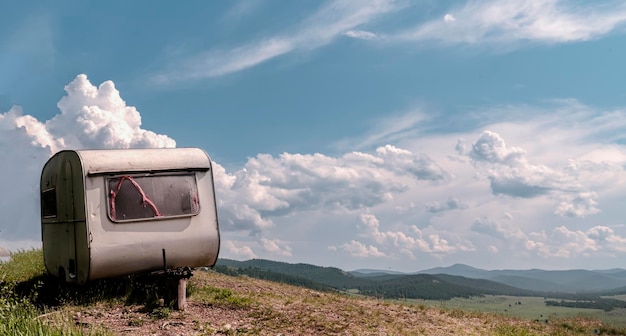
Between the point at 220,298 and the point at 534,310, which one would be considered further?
the point at 534,310

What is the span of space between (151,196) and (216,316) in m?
3.19

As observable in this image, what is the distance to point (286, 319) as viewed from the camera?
11.7 m

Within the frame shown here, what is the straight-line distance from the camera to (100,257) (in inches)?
460

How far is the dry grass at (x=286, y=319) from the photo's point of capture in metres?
11.0

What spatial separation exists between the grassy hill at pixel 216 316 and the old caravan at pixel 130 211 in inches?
33.1

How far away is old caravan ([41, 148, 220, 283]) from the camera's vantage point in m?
11.9

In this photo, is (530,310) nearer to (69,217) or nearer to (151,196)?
(151,196)

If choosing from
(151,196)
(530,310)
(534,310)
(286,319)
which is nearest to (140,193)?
(151,196)

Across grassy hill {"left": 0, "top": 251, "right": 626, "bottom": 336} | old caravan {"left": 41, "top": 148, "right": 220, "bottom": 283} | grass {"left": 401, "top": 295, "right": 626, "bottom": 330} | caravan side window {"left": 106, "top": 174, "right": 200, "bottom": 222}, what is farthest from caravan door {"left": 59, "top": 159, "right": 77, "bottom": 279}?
grass {"left": 401, "top": 295, "right": 626, "bottom": 330}

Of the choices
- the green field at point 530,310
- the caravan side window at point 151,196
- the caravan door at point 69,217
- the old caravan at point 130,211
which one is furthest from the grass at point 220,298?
the green field at point 530,310

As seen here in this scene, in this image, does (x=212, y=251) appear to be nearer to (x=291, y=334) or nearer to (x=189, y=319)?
(x=189, y=319)

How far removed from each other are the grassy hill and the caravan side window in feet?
6.26

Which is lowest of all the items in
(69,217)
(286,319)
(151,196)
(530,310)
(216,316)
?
(530,310)

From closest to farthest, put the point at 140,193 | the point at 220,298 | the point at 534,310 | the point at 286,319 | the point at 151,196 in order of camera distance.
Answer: the point at 286,319 → the point at 140,193 → the point at 151,196 → the point at 220,298 → the point at 534,310
